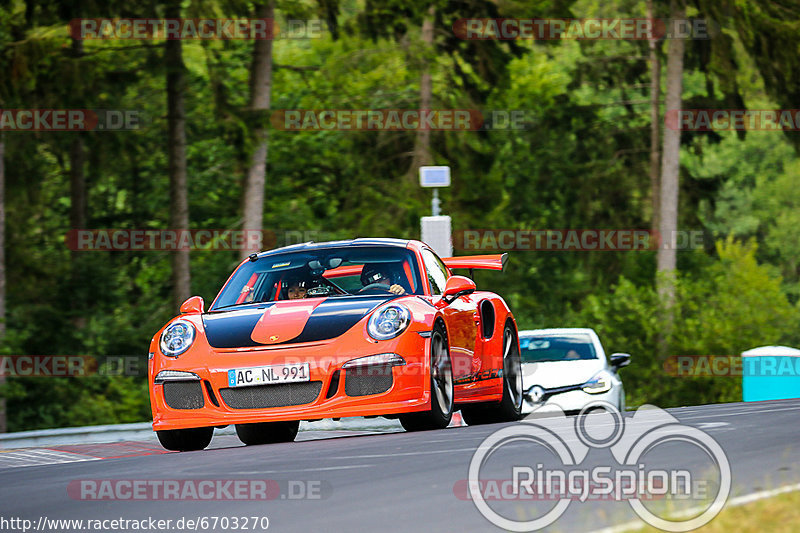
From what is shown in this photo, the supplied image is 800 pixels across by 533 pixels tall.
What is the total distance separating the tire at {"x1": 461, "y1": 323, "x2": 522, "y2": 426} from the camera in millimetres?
12055

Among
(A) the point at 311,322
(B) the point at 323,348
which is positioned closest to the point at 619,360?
(A) the point at 311,322

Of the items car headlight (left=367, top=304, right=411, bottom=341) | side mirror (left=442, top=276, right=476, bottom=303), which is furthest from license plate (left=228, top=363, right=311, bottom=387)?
side mirror (left=442, top=276, right=476, bottom=303)

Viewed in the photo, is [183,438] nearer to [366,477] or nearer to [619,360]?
[366,477]

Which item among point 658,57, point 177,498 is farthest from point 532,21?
point 177,498

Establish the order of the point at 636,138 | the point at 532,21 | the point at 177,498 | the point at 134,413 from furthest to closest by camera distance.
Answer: the point at 636,138, the point at 532,21, the point at 134,413, the point at 177,498

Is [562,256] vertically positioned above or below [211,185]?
below

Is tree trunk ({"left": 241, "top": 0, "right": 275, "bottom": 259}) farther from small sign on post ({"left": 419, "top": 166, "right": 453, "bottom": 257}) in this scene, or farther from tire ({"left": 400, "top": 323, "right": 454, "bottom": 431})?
tire ({"left": 400, "top": 323, "right": 454, "bottom": 431})

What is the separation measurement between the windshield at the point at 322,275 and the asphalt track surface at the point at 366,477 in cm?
133

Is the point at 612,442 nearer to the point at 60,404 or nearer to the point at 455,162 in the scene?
the point at 60,404

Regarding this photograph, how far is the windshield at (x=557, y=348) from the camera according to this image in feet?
54.5

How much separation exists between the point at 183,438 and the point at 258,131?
60.4 ft

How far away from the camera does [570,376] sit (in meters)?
15.8

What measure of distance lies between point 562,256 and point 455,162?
7.59 metres

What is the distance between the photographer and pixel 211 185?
38062 millimetres
